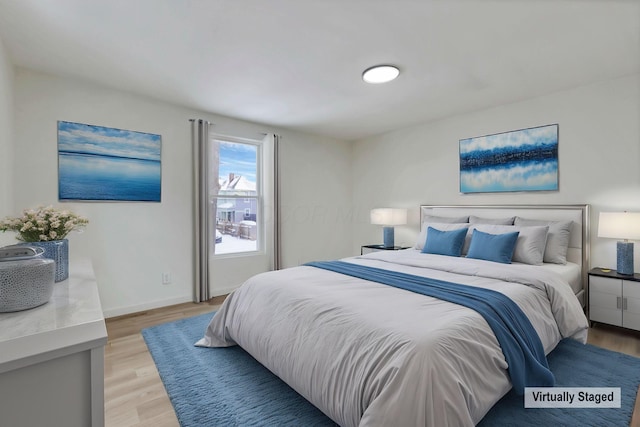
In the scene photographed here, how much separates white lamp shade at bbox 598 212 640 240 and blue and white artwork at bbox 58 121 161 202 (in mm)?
4446

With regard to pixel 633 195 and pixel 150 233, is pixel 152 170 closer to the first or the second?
pixel 150 233

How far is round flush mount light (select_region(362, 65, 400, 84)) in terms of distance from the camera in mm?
2590

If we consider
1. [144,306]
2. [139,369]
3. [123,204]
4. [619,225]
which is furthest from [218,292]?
[619,225]

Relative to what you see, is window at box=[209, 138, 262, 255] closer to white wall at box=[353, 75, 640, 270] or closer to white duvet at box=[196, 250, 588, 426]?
white duvet at box=[196, 250, 588, 426]

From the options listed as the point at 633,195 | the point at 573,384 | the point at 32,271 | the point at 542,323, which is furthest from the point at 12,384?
the point at 633,195

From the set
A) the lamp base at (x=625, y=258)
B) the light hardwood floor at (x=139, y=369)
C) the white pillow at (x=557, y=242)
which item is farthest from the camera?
the white pillow at (x=557, y=242)

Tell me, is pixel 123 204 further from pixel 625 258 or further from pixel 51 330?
pixel 625 258

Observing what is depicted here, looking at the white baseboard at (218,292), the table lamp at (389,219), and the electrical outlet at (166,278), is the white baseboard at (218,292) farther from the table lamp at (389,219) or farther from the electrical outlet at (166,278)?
the table lamp at (389,219)

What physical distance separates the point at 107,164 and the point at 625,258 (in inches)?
197

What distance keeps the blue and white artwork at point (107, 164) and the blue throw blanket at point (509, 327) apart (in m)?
2.86

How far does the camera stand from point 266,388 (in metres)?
1.91

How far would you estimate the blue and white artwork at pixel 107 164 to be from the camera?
287 cm

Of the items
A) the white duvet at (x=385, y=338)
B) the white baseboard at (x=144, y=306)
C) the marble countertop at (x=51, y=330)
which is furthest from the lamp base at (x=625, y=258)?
the white baseboard at (x=144, y=306)

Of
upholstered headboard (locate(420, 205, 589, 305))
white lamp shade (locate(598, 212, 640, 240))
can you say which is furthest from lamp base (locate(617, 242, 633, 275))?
upholstered headboard (locate(420, 205, 589, 305))
